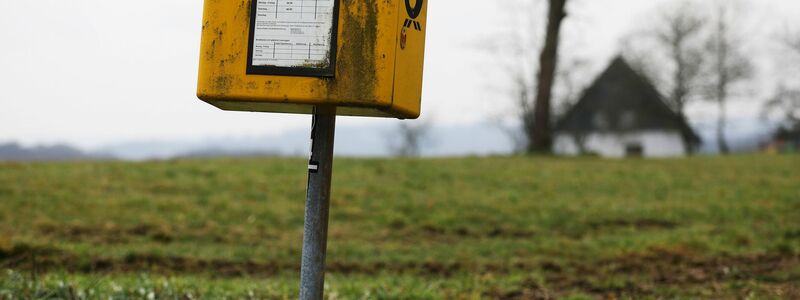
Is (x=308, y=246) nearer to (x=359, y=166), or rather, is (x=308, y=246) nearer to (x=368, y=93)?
(x=368, y=93)

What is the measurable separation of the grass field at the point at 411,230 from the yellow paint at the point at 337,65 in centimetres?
245

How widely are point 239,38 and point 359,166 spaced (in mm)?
13568

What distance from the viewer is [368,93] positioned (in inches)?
140

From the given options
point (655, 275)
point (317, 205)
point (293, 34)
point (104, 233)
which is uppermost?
point (293, 34)

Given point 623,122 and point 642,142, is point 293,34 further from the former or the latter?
point 642,142

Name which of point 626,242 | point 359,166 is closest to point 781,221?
point 626,242

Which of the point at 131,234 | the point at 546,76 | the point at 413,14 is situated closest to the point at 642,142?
the point at 546,76

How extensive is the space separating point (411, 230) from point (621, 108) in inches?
1614

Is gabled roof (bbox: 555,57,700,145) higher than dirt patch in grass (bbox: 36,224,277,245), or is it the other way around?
gabled roof (bbox: 555,57,700,145)

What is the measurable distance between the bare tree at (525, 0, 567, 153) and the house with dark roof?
23983 mm

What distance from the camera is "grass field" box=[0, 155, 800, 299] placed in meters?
7.00

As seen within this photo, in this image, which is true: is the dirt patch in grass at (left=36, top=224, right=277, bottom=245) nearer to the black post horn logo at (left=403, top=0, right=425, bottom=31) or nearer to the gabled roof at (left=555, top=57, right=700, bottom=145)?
the black post horn logo at (left=403, top=0, right=425, bottom=31)

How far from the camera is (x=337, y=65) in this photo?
3.56 metres

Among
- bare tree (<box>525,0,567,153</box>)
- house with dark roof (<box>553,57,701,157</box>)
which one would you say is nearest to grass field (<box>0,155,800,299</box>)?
bare tree (<box>525,0,567,153</box>)
